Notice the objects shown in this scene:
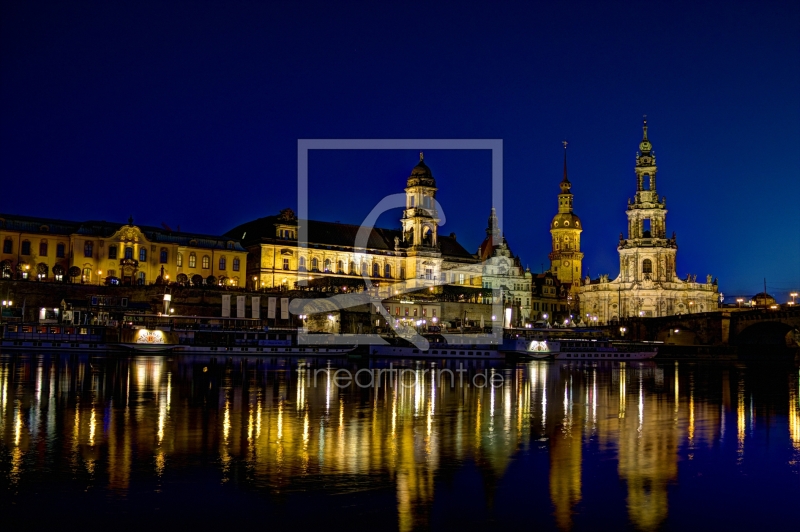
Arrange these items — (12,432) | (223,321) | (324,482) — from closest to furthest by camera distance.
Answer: (324,482) < (12,432) < (223,321)

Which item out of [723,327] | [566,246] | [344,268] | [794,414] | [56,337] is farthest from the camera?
[566,246]

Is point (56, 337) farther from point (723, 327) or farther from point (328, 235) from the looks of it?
point (723, 327)

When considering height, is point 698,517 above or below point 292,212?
below

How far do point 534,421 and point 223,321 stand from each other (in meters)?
63.7

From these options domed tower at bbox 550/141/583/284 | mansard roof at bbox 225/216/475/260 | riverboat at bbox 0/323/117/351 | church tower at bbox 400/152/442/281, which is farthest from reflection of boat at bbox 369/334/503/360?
domed tower at bbox 550/141/583/284

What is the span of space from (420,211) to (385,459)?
10656cm

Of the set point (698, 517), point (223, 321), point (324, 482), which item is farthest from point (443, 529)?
point (223, 321)

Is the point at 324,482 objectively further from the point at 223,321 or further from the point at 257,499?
the point at 223,321

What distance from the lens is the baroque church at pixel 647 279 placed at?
125875mm

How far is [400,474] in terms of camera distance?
1797 cm

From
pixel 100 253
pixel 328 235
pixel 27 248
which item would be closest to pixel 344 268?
pixel 328 235

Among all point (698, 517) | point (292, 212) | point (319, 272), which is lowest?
point (698, 517)

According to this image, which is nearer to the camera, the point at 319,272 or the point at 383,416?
the point at 383,416

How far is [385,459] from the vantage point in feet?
64.3
